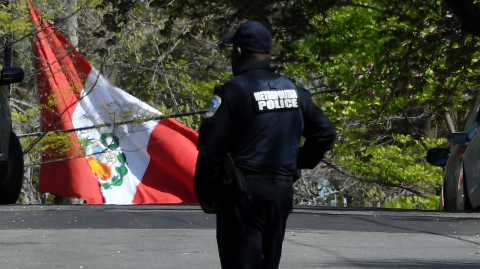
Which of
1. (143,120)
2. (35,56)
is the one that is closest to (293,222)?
(143,120)

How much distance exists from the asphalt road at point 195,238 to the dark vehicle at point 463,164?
0.24 metres

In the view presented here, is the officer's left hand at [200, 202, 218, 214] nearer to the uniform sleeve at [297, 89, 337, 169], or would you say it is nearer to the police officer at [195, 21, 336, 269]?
the police officer at [195, 21, 336, 269]

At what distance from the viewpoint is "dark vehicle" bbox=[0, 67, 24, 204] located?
1192cm

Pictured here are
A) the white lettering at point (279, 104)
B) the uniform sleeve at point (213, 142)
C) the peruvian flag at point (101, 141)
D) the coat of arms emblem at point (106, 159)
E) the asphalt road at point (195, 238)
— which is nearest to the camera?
the uniform sleeve at point (213, 142)

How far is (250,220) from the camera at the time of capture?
441cm

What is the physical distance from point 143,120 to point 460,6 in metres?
12.2

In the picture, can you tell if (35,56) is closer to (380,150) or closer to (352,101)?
(352,101)

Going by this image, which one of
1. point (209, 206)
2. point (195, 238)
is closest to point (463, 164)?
Result: point (195, 238)

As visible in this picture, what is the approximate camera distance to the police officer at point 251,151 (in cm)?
434

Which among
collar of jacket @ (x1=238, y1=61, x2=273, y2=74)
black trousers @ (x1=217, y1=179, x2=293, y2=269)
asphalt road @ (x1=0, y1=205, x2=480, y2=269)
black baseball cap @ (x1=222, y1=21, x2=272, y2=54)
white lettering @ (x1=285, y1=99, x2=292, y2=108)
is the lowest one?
asphalt road @ (x1=0, y1=205, x2=480, y2=269)

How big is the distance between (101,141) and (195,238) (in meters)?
10.2

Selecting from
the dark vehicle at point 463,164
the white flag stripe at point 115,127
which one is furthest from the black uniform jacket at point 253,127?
the white flag stripe at point 115,127

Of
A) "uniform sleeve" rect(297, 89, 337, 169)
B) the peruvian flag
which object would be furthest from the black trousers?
the peruvian flag

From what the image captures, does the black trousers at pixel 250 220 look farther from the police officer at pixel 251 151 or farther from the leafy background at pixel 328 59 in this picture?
the leafy background at pixel 328 59
